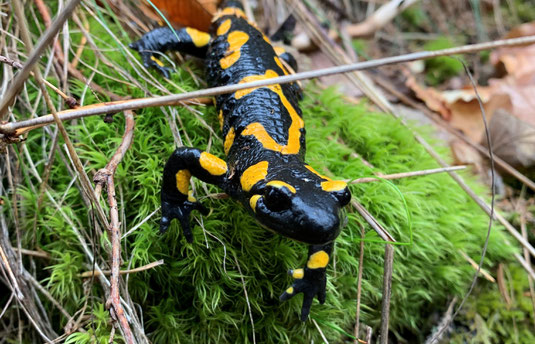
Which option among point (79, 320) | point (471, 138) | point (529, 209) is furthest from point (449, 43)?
point (79, 320)

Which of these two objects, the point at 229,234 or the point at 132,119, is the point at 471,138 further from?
the point at 132,119

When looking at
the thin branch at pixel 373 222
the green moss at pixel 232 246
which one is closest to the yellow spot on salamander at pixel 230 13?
the green moss at pixel 232 246

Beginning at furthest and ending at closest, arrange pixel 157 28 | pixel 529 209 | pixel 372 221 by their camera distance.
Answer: pixel 529 209 → pixel 157 28 → pixel 372 221

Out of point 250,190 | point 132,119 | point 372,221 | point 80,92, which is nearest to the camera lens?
point 250,190

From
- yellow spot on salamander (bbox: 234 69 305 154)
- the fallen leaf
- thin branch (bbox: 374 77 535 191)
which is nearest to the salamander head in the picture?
yellow spot on salamander (bbox: 234 69 305 154)

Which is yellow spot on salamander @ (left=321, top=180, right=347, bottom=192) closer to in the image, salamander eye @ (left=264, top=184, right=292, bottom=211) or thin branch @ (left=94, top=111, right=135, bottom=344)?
salamander eye @ (left=264, top=184, right=292, bottom=211)

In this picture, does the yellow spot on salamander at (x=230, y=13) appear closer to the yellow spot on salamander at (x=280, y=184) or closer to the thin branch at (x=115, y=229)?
the thin branch at (x=115, y=229)

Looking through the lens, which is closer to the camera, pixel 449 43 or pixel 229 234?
pixel 229 234
